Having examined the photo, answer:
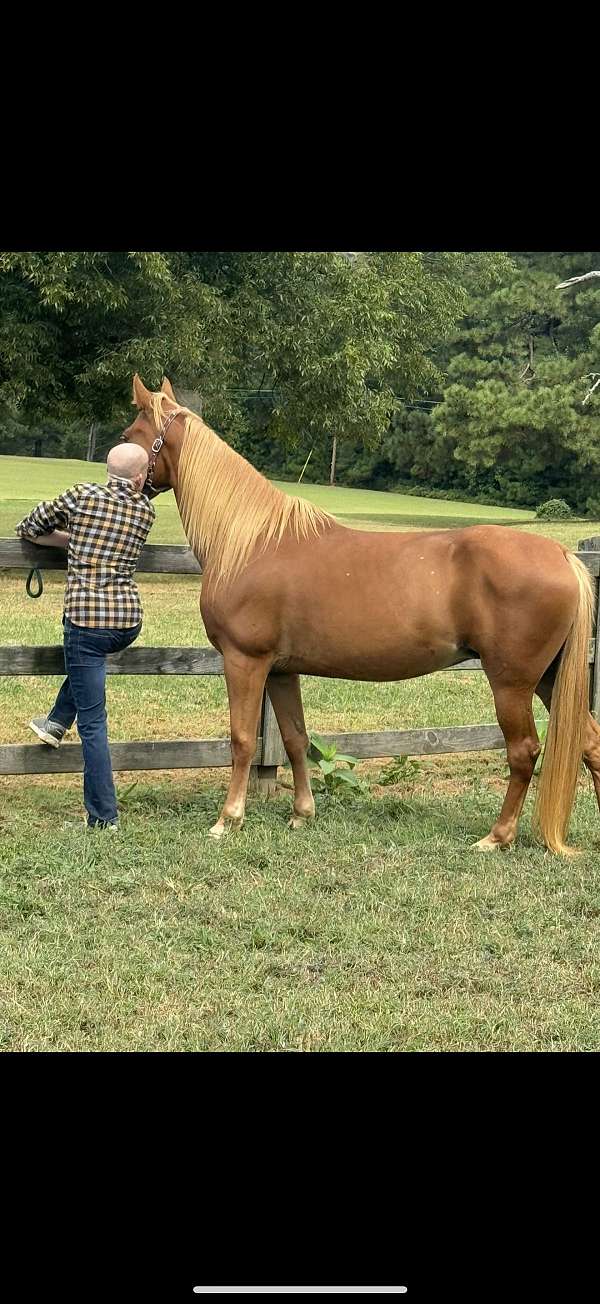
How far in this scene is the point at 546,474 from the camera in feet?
114

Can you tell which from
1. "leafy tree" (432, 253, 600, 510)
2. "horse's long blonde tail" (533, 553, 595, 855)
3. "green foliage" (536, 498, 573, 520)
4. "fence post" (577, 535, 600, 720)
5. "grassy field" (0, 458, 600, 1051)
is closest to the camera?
"grassy field" (0, 458, 600, 1051)

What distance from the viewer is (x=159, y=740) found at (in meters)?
6.04

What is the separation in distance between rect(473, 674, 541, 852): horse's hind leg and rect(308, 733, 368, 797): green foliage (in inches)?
39.2

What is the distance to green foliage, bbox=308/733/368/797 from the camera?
6.07 metres

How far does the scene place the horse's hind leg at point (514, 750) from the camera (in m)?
5.21

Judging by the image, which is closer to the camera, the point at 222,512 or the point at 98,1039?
the point at 98,1039

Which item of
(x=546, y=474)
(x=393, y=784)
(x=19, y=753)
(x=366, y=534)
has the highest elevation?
(x=366, y=534)

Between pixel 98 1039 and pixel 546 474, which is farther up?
pixel 98 1039

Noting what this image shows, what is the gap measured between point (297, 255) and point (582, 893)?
14.8 metres

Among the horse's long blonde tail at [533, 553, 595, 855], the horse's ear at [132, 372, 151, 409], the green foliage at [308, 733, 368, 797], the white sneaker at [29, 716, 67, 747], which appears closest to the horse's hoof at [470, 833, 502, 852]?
the horse's long blonde tail at [533, 553, 595, 855]

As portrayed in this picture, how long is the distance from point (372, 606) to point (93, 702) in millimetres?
1346

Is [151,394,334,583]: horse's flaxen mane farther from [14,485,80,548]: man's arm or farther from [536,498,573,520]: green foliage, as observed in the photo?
[536,498,573,520]: green foliage
